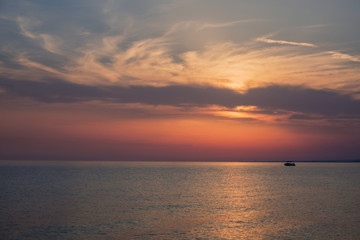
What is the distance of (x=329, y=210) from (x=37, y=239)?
46.2m

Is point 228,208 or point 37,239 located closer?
point 37,239

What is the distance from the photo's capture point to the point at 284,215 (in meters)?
53.4

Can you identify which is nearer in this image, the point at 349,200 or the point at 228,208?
the point at 228,208

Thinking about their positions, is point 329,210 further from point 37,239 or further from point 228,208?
point 37,239

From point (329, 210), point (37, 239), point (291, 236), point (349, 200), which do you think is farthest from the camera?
point (349, 200)

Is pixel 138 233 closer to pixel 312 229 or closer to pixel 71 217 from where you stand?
pixel 71 217

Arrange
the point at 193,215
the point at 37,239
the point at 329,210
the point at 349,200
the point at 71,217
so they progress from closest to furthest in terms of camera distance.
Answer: the point at 37,239 < the point at 71,217 < the point at 193,215 < the point at 329,210 < the point at 349,200

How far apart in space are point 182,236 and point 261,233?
980 cm

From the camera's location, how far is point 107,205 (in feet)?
201

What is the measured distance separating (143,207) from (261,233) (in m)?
24.7

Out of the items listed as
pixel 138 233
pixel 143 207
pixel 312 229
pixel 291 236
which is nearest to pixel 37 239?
pixel 138 233

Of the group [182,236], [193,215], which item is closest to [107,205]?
[193,215]

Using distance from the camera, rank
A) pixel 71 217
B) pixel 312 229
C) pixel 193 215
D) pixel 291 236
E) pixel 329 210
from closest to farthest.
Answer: pixel 291 236, pixel 312 229, pixel 71 217, pixel 193 215, pixel 329 210

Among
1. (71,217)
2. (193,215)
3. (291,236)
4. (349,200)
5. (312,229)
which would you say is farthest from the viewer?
(349,200)
